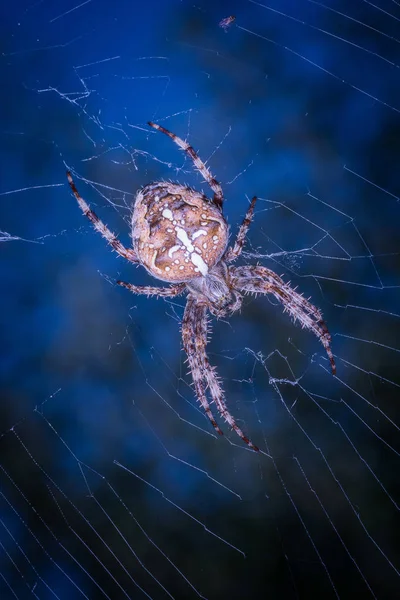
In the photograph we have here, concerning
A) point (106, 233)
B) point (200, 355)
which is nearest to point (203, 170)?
point (106, 233)

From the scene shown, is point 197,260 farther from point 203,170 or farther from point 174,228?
point 203,170

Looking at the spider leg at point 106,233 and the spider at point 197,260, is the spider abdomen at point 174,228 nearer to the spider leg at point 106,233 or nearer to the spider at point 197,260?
the spider at point 197,260

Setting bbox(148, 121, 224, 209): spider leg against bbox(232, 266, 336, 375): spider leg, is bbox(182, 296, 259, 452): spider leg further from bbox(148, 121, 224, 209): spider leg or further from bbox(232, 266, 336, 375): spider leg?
bbox(148, 121, 224, 209): spider leg

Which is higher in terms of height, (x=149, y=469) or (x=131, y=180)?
(x=131, y=180)

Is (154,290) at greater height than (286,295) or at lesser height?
lesser

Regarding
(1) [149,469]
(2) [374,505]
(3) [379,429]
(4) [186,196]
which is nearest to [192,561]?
(1) [149,469]

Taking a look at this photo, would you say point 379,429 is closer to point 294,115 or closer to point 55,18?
point 294,115

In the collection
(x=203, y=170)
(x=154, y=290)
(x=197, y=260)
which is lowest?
(x=154, y=290)

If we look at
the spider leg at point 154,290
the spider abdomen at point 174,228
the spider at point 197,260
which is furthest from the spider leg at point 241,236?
the spider leg at point 154,290
